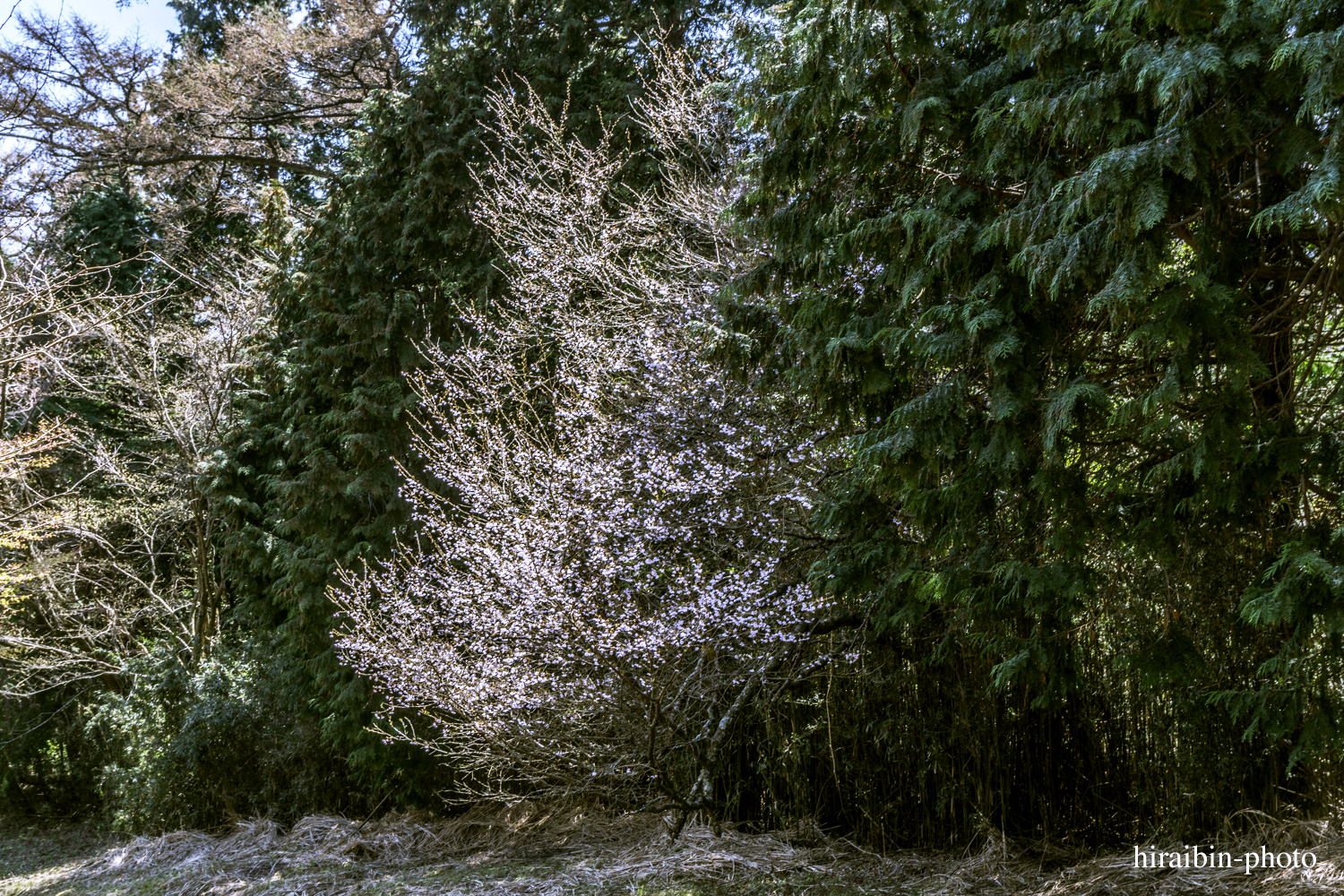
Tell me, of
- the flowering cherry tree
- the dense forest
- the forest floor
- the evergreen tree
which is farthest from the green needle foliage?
the evergreen tree

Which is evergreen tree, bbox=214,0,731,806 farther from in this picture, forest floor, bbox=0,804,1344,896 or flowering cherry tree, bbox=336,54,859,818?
flowering cherry tree, bbox=336,54,859,818

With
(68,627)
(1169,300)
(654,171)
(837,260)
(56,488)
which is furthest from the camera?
(56,488)

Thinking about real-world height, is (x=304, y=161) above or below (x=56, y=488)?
above

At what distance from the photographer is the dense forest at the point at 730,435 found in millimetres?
3225

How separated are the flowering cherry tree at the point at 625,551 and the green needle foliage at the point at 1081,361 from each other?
918mm

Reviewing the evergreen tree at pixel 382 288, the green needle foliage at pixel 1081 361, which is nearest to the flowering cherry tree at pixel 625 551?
the green needle foliage at pixel 1081 361

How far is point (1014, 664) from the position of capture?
12.2ft

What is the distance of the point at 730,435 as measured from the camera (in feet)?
19.1

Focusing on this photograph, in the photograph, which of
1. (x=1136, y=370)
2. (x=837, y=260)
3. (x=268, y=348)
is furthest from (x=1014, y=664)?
(x=268, y=348)

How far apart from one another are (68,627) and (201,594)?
2000 mm

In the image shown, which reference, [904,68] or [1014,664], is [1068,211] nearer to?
[904,68]

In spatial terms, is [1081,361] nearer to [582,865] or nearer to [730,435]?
[730,435]

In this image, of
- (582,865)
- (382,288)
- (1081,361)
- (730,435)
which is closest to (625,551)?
(730,435)

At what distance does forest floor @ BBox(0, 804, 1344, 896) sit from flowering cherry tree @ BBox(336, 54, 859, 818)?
41 cm
